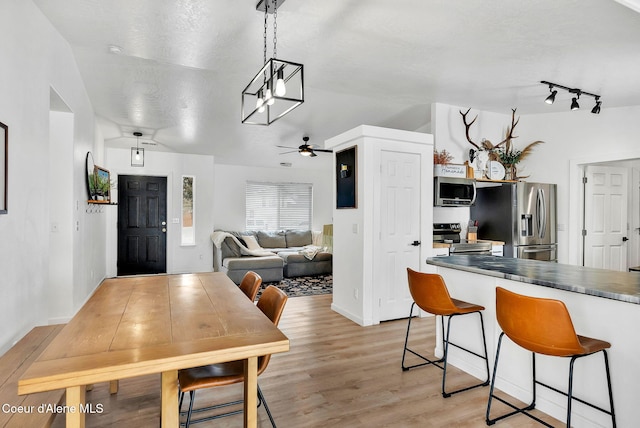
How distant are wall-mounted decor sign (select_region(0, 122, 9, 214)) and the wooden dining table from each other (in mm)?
733

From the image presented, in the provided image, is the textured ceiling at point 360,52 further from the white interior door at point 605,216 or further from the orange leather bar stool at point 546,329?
the orange leather bar stool at point 546,329

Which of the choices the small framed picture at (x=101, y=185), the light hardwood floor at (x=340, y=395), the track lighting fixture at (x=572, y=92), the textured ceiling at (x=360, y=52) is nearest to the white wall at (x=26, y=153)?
the textured ceiling at (x=360, y=52)

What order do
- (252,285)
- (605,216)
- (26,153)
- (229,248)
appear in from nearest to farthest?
(26,153) < (252,285) < (605,216) < (229,248)

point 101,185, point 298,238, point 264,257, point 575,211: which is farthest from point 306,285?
point 575,211

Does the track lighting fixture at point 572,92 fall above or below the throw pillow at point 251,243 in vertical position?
above

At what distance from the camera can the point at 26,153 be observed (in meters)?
2.38

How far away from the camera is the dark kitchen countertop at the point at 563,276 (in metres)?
1.74

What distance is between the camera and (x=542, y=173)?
17.0ft

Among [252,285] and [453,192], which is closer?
[252,285]

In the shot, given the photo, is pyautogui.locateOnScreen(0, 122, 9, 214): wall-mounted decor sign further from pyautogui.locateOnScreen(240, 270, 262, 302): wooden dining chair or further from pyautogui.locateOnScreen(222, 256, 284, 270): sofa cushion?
pyautogui.locateOnScreen(222, 256, 284, 270): sofa cushion

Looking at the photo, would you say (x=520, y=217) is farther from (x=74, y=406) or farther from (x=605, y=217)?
(x=74, y=406)

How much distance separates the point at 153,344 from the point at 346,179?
10.3ft

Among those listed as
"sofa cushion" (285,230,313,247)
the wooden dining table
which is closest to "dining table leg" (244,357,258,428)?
the wooden dining table

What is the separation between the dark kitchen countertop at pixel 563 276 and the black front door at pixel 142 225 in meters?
5.89
